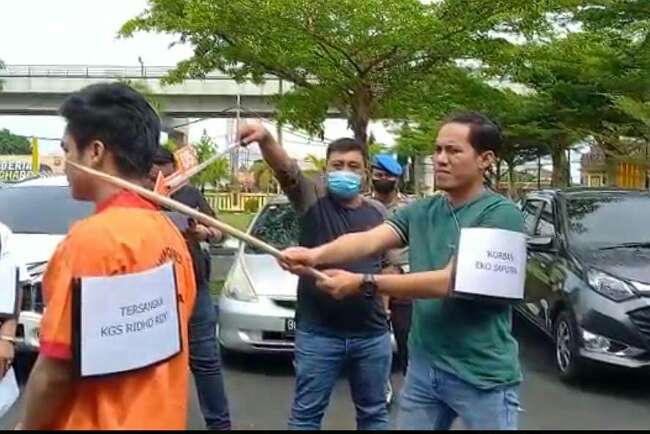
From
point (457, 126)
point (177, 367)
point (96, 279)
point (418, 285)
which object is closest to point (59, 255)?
point (96, 279)

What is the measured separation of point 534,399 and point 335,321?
2928 millimetres

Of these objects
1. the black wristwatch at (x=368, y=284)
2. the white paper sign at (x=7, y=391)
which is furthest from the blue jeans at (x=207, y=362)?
the black wristwatch at (x=368, y=284)

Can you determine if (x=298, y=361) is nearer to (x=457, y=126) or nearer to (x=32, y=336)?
(x=457, y=126)

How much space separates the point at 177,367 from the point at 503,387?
127 centimetres

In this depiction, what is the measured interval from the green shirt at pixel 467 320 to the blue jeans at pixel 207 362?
205 centimetres

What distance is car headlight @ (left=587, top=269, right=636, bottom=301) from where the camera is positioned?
21.6 feet

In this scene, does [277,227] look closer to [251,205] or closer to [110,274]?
[110,274]

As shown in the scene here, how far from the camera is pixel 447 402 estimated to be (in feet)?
10.2

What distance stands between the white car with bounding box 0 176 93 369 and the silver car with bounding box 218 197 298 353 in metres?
1.31

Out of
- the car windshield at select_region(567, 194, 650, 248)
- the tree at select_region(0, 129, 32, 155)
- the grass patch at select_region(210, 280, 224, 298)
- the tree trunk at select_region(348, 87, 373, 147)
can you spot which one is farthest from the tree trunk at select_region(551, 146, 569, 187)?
the tree at select_region(0, 129, 32, 155)

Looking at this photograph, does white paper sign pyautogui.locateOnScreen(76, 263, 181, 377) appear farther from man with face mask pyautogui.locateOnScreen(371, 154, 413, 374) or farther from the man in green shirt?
man with face mask pyautogui.locateOnScreen(371, 154, 413, 374)

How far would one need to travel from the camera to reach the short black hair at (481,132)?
3.10 metres

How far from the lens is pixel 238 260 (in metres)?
7.71

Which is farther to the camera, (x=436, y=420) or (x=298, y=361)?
(x=298, y=361)
